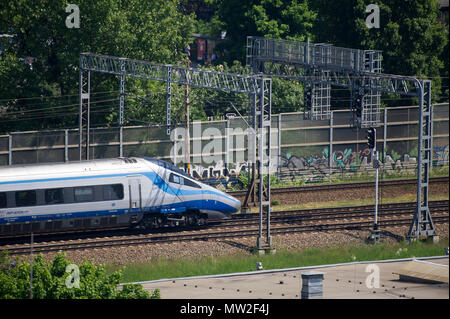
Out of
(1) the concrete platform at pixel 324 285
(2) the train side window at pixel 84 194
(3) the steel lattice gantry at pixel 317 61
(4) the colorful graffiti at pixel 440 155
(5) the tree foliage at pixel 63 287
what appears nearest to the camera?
(5) the tree foliage at pixel 63 287

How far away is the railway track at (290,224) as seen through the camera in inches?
1128

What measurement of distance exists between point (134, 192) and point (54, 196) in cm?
319

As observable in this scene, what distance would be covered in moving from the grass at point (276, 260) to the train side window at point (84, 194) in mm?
3962

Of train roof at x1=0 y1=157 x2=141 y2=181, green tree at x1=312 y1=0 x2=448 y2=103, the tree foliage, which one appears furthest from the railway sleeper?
green tree at x1=312 y1=0 x2=448 y2=103

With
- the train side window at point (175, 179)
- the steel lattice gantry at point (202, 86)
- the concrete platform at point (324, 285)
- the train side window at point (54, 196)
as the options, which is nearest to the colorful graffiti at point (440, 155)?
the steel lattice gantry at point (202, 86)

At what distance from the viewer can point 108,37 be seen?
41.3 m

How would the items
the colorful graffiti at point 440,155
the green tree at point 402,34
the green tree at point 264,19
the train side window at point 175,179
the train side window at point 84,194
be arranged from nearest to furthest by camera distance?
the train side window at point 84,194 → the train side window at point 175,179 → the colorful graffiti at point 440,155 → the green tree at point 402,34 → the green tree at point 264,19

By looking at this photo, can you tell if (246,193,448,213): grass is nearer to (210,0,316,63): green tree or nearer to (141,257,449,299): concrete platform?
(141,257,449,299): concrete platform

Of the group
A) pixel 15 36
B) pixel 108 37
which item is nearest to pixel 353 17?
pixel 108 37

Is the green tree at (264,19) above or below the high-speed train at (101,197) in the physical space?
above

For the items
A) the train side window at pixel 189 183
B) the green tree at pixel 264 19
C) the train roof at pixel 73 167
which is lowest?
the train side window at pixel 189 183

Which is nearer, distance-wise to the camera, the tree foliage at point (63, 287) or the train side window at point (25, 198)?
the tree foliage at point (63, 287)

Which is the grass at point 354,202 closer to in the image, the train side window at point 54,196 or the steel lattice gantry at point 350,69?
the steel lattice gantry at point 350,69

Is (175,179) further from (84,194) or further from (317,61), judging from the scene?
(317,61)
